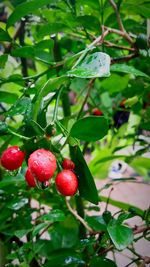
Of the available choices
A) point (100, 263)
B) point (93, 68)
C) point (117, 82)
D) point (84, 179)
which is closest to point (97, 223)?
point (100, 263)

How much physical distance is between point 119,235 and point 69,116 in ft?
0.81

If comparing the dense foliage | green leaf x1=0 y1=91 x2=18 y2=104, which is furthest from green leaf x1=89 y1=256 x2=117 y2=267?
green leaf x1=0 y1=91 x2=18 y2=104

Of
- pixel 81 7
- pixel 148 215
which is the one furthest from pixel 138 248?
pixel 81 7

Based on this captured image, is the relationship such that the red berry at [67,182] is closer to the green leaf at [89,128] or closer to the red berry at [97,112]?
the green leaf at [89,128]

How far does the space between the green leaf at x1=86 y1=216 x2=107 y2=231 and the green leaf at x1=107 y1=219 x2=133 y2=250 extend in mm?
59

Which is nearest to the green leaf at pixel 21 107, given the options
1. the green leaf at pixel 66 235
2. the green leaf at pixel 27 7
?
the green leaf at pixel 27 7

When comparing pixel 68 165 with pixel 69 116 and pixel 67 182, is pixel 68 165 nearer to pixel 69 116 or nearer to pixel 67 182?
pixel 67 182

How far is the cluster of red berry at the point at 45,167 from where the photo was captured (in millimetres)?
338

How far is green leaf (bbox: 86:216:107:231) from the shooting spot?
531 millimetres

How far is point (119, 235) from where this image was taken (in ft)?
1.46

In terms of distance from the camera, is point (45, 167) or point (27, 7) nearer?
point (45, 167)

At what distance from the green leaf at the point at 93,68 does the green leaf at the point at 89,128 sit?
0.16 ft

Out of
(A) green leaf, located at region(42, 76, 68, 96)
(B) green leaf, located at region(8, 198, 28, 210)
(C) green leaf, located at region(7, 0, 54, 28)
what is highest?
(C) green leaf, located at region(7, 0, 54, 28)

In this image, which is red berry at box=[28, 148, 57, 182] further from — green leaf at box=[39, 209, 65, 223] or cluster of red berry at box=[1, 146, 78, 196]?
green leaf at box=[39, 209, 65, 223]
